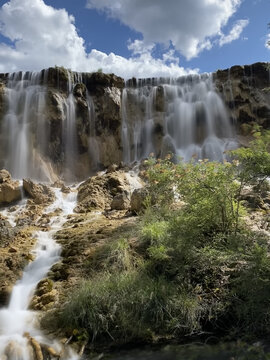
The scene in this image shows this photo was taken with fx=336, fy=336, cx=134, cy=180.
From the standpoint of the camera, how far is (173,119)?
23016 millimetres

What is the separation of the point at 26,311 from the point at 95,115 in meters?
16.6

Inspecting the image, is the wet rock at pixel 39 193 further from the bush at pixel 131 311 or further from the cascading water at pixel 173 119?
the bush at pixel 131 311

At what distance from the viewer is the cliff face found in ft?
65.7

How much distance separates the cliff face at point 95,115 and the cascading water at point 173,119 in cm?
7

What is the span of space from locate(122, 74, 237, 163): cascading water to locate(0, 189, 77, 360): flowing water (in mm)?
12809

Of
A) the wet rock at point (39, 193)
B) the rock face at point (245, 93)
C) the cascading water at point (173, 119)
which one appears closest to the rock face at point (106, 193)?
the wet rock at point (39, 193)

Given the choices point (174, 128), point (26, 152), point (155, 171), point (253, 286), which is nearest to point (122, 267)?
A: point (253, 286)

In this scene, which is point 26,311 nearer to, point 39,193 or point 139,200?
point 139,200

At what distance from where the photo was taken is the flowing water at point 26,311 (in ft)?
17.8

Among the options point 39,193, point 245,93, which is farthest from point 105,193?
point 245,93

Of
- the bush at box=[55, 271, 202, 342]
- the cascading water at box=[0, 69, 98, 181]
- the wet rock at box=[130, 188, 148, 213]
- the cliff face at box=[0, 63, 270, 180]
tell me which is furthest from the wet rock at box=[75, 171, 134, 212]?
the bush at box=[55, 271, 202, 342]

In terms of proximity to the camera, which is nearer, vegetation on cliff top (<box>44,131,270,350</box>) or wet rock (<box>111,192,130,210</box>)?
vegetation on cliff top (<box>44,131,270,350</box>)

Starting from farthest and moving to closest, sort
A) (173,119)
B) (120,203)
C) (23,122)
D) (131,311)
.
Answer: (173,119) → (23,122) → (120,203) → (131,311)

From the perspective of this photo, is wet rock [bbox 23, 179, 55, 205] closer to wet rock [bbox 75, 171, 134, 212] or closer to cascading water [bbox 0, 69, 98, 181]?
wet rock [bbox 75, 171, 134, 212]
